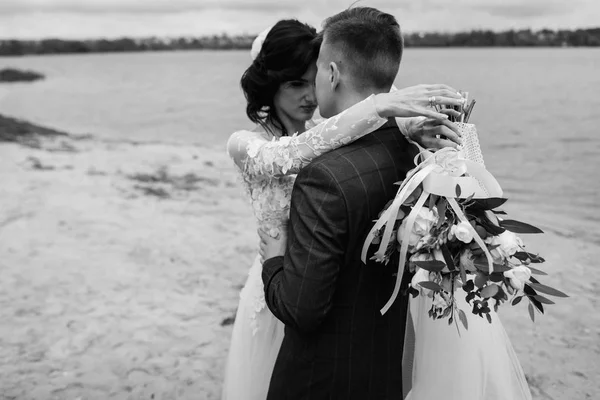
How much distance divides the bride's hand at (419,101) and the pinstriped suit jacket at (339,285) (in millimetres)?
153

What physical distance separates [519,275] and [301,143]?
933 millimetres

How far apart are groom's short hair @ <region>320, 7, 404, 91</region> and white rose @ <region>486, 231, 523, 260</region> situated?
684mm

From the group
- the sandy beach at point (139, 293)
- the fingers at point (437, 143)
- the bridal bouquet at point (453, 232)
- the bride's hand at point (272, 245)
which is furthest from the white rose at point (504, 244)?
the sandy beach at point (139, 293)

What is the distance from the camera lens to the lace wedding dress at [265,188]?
2127 millimetres

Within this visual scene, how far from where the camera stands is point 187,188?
38.9 ft

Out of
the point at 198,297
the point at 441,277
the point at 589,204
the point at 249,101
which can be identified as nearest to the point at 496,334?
the point at 441,277

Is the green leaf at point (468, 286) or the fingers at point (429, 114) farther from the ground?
the fingers at point (429, 114)

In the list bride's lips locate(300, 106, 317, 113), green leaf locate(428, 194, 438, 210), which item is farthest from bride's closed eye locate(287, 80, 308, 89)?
green leaf locate(428, 194, 438, 210)

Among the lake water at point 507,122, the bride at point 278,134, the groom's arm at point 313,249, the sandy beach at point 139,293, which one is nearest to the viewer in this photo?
the groom's arm at point 313,249

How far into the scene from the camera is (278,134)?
10.4ft

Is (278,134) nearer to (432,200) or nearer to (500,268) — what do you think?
(432,200)

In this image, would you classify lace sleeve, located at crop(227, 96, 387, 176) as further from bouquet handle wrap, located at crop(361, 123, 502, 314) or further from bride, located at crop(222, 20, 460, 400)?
bouquet handle wrap, located at crop(361, 123, 502, 314)

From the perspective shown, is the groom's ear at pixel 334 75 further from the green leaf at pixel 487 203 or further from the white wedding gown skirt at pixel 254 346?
the white wedding gown skirt at pixel 254 346

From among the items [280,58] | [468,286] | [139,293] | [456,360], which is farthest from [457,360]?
[139,293]
